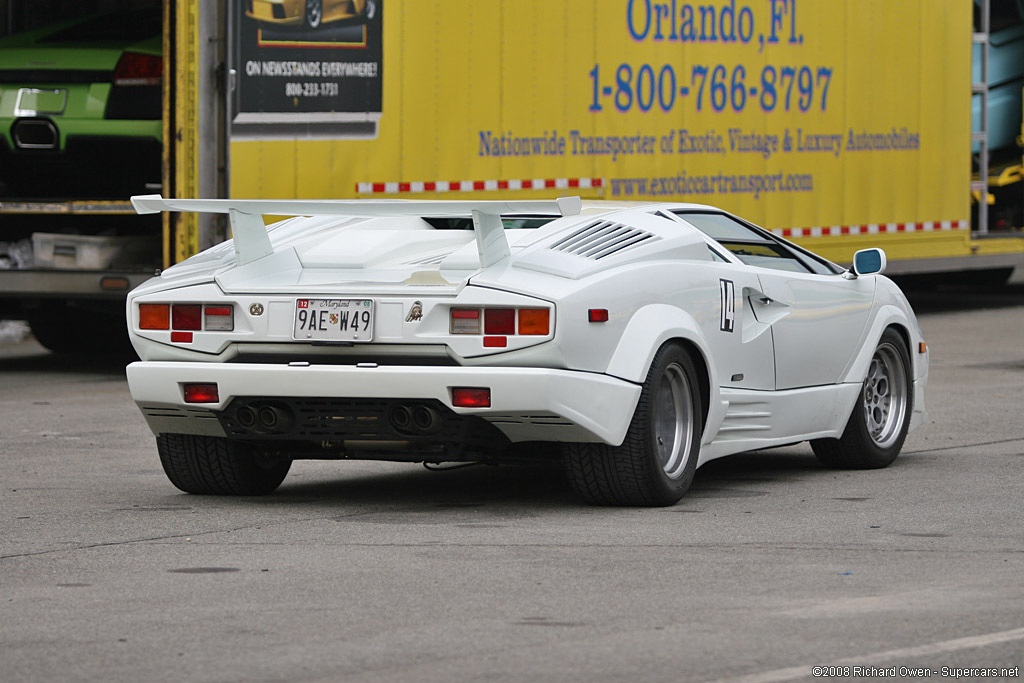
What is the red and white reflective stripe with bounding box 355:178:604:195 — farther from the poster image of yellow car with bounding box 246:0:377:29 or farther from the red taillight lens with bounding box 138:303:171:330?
the red taillight lens with bounding box 138:303:171:330

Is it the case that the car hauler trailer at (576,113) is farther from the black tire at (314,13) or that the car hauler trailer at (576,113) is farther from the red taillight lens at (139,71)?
the red taillight lens at (139,71)

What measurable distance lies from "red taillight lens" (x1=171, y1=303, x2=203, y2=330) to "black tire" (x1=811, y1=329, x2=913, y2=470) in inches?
117

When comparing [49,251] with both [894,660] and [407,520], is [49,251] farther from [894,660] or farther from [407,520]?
[894,660]

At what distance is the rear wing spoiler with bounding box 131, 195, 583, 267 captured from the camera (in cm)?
706

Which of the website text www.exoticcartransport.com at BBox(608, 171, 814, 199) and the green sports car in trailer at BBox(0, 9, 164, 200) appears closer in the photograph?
the green sports car in trailer at BBox(0, 9, 164, 200)

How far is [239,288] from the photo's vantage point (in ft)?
24.2

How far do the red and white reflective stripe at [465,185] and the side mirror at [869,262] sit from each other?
5.41m

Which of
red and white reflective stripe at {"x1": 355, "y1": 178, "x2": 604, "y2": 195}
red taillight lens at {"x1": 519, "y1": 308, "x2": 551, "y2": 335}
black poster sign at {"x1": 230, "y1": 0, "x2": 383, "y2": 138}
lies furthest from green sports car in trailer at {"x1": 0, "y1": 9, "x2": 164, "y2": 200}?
red taillight lens at {"x1": 519, "y1": 308, "x2": 551, "y2": 335}

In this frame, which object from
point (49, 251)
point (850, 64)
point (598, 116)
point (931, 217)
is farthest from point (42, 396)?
point (931, 217)

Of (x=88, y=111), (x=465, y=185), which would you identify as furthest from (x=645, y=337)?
(x=88, y=111)

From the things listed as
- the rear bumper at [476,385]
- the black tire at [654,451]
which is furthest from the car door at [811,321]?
the rear bumper at [476,385]

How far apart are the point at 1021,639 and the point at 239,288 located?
3.42 metres

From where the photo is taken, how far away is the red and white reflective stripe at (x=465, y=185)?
1358cm

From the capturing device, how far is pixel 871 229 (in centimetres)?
1800
